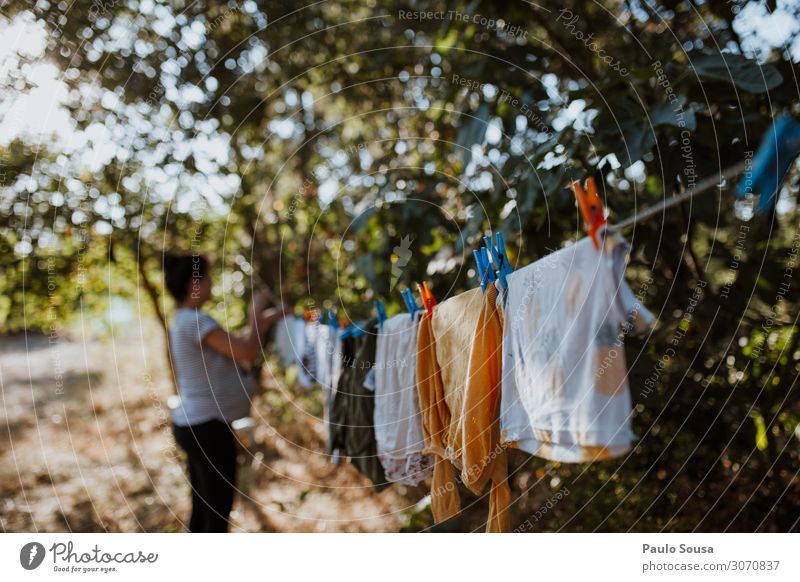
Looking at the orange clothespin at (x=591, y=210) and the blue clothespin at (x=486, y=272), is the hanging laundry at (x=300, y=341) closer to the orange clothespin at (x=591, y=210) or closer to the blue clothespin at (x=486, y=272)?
the blue clothespin at (x=486, y=272)

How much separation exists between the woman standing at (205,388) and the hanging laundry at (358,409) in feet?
1.08

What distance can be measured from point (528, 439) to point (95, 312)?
4227mm

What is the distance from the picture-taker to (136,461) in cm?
483

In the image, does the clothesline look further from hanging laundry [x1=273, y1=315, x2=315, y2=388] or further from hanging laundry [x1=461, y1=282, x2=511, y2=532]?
hanging laundry [x1=273, y1=315, x2=315, y2=388]

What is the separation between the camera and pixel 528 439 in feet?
4.43

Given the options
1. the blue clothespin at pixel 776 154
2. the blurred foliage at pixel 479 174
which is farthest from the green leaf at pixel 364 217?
the blue clothespin at pixel 776 154

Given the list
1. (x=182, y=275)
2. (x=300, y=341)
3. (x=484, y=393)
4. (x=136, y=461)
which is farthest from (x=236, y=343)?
(x=136, y=461)

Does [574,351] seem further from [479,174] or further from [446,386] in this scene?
[479,174]

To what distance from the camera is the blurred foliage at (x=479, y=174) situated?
6.16ft
